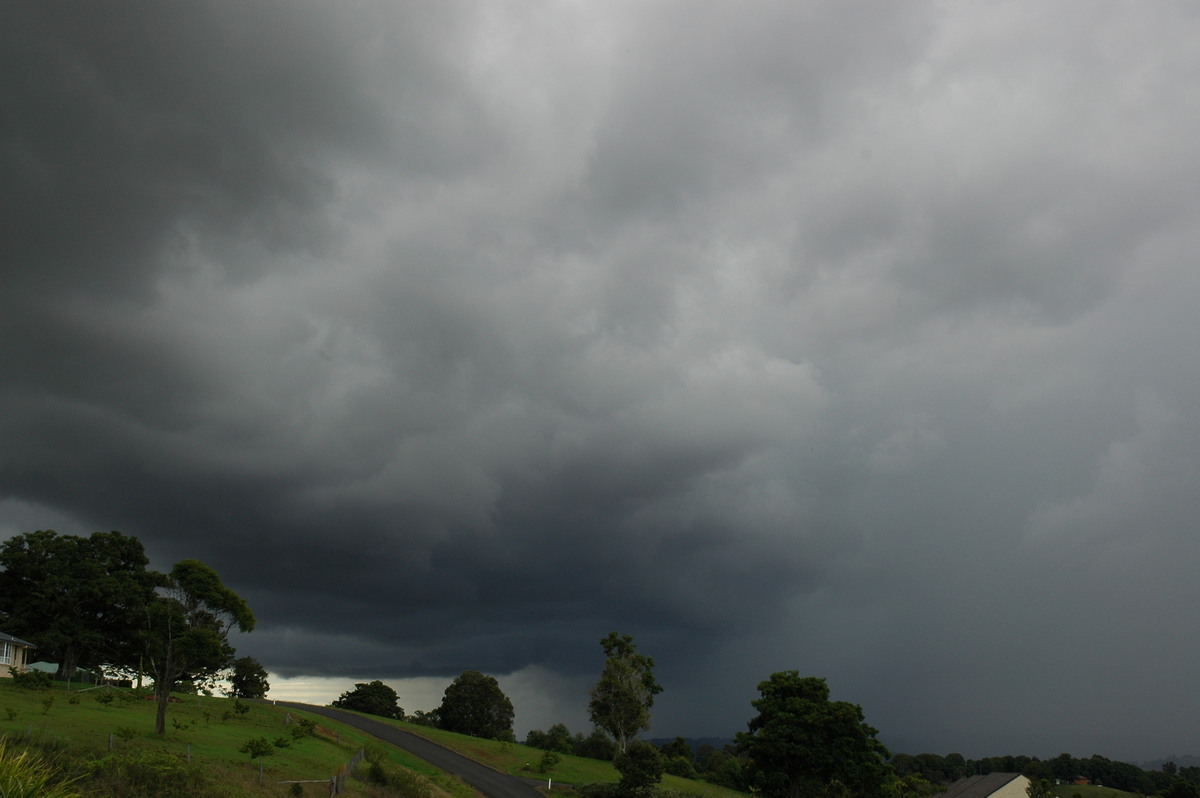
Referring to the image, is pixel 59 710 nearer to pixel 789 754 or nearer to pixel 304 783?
pixel 304 783

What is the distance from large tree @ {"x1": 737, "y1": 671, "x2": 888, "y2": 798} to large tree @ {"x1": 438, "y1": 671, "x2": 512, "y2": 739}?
50668 mm

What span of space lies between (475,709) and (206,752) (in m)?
76.4

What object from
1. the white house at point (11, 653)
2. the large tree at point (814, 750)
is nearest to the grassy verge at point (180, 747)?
the white house at point (11, 653)

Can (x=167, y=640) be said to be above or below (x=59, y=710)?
above

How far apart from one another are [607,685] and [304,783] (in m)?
48.8

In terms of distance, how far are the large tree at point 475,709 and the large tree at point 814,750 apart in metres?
50.7

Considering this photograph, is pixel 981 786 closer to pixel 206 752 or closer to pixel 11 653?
pixel 206 752

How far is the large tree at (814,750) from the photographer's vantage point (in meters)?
70.9

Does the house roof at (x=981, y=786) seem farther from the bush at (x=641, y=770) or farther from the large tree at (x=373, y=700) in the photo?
the large tree at (x=373, y=700)

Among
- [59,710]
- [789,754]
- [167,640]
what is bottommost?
[789,754]

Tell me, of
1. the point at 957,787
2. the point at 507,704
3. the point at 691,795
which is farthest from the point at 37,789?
the point at 957,787

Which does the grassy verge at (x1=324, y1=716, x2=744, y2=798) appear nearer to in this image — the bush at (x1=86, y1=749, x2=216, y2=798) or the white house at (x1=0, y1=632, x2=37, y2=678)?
the bush at (x1=86, y1=749, x2=216, y2=798)

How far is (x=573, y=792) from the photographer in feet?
205

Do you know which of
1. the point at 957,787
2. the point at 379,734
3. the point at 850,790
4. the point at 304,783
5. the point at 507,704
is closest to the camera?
the point at 304,783
